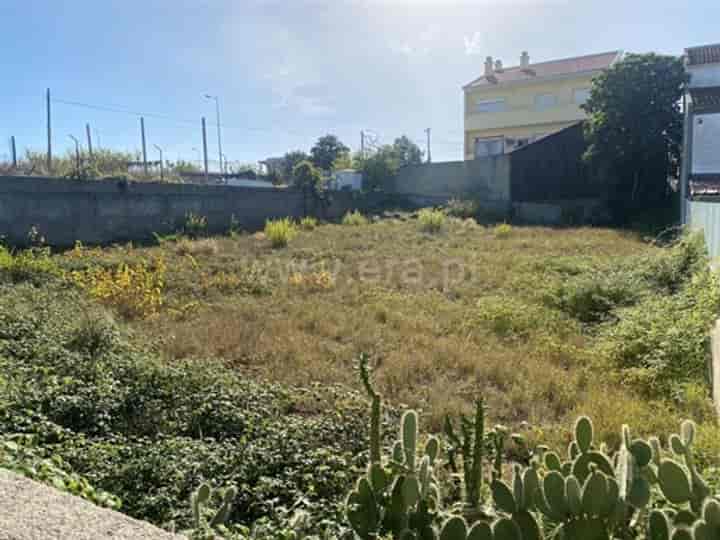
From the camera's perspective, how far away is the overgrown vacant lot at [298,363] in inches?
97.7

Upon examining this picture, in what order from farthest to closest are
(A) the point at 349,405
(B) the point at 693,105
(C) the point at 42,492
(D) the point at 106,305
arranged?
1. (B) the point at 693,105
2. (D) the point at 106,305
3. (A) the point at 349,405
4. (C) the point at 42,492

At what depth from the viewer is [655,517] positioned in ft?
3.62

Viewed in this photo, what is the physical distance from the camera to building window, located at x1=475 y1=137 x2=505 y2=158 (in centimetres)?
2791

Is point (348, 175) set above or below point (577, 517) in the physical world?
above

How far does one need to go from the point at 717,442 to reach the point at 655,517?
1.93 meters

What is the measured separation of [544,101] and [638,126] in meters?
13.0

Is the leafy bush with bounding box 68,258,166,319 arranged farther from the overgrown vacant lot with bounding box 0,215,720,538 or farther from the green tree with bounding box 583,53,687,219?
the green tree with bounding box 583,53,687,219

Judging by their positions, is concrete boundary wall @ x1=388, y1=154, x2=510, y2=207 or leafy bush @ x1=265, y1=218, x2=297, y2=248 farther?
concrete boundary wall @ x1=388, y1=154, x2=510, y2=207

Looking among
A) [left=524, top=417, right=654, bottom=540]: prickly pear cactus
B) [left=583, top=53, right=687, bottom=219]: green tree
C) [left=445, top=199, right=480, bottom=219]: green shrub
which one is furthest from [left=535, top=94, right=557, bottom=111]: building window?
[left=524, top=417, right=654, bottom=540]: prickly pear cactus

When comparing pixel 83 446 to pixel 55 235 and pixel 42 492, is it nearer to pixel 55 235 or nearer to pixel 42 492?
pixel 42 492

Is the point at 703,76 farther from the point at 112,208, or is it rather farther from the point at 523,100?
the point at 112,208

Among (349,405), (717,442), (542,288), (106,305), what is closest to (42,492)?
(349,405)

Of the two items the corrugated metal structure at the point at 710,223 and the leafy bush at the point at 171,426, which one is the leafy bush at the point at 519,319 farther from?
the leafy bush at the point at 171,426

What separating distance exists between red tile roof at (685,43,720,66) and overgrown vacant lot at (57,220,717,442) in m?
8.77
